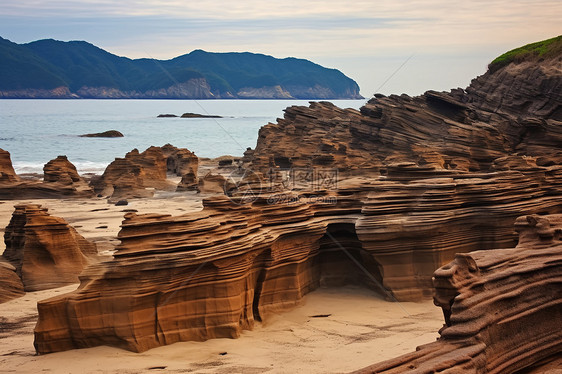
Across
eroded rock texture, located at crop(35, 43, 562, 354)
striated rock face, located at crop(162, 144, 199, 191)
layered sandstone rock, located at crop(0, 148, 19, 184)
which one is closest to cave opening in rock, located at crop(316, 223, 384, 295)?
eroded rock texture, located at crop(35, 43, 562, 354)

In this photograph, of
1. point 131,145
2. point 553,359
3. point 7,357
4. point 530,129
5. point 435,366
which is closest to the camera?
point 435,366

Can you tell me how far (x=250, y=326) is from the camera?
36.3 feet

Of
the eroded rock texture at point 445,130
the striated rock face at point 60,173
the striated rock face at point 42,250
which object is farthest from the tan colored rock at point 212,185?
the striated rock face at point 42,250

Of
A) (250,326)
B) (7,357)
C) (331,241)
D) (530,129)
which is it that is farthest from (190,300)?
(530,129)

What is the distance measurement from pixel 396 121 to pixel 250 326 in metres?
22.3

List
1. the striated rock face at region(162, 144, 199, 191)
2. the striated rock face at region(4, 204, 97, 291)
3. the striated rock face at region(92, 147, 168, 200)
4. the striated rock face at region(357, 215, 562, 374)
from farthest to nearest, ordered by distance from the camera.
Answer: the striated rock face at region(162, 144, 199, 191)
the striated rock face at region(92, 147, 168, 200)
the striated rock face at region(4, 204, 97, 291)
the striated rock face at region(357, 215, 562, 374)

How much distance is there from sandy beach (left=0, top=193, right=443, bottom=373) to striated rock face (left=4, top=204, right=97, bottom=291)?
1.51ft

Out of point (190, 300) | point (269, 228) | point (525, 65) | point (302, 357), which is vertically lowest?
point (302, 357)

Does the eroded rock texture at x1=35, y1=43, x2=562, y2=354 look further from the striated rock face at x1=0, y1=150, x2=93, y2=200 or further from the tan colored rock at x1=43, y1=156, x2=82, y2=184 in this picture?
the tan colored rock at x1=43, y1=156, x2=82, y2=184

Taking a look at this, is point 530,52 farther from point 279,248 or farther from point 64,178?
point 279,248

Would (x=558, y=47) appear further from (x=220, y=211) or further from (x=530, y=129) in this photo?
(x=220, y=211)

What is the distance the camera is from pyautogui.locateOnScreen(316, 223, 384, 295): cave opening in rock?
12.9m

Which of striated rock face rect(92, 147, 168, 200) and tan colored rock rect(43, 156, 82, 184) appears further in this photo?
tan colored rock rect(43, 156, 82, 184)

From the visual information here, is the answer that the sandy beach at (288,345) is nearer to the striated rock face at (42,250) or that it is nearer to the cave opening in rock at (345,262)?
the cave opening in rock at (345,262)
